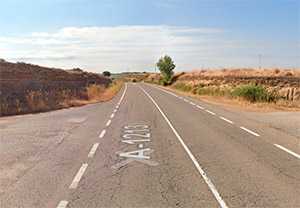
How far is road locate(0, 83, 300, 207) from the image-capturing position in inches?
183

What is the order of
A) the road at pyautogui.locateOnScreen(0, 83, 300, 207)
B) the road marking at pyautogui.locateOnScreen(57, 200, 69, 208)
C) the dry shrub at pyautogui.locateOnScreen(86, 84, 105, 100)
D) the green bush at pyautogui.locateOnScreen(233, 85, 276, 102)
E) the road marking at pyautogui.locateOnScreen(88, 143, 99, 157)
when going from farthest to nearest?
the dry shrub at pyautogui.locateOnScreen(86, 84, 105, 100) → the green bush at pyautogui.locateOnScreen(233, 85, 276, 102) → the road marking at pyautogui.locateOnScreen(88, 143, 99, 157) → the road at pyautogui.locateOnScreen(0, 83, 300, 207) → the road marking at pyautogui.locateOnScreen(57, 200, 69, 208)

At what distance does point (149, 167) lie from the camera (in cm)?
623

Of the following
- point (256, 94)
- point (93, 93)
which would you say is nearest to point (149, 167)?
point (256, 94)

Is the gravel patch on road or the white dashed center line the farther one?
the gravel patch on road

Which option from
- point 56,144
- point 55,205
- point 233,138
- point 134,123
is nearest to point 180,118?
point 134,123

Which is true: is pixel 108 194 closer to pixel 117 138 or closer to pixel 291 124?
pixel 117 138

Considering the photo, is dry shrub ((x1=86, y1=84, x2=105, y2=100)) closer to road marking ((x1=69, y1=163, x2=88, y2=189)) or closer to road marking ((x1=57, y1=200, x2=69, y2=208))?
road marking ((x1=69, y1=163, x2=88, y2=189))

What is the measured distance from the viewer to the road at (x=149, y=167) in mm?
4656

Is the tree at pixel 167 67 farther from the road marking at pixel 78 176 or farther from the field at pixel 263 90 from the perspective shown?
the road marking at pixel 78 176

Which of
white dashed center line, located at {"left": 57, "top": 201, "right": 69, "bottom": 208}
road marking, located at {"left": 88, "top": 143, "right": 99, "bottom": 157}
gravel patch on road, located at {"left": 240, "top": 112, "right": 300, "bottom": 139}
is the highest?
white dashed center line, located at {"left": 57, "top": 201, "right": 69, "bottom": 208}

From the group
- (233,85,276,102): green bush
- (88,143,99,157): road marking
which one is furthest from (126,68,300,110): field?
(88,143,99,157): road marking

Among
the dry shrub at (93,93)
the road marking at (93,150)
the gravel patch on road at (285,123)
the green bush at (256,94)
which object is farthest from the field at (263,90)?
the road marking at (93,150)

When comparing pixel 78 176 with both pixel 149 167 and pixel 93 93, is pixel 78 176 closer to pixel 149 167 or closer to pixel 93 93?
pixel 149 167

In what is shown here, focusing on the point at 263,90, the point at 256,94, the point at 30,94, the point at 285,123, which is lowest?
the point at 285,123
